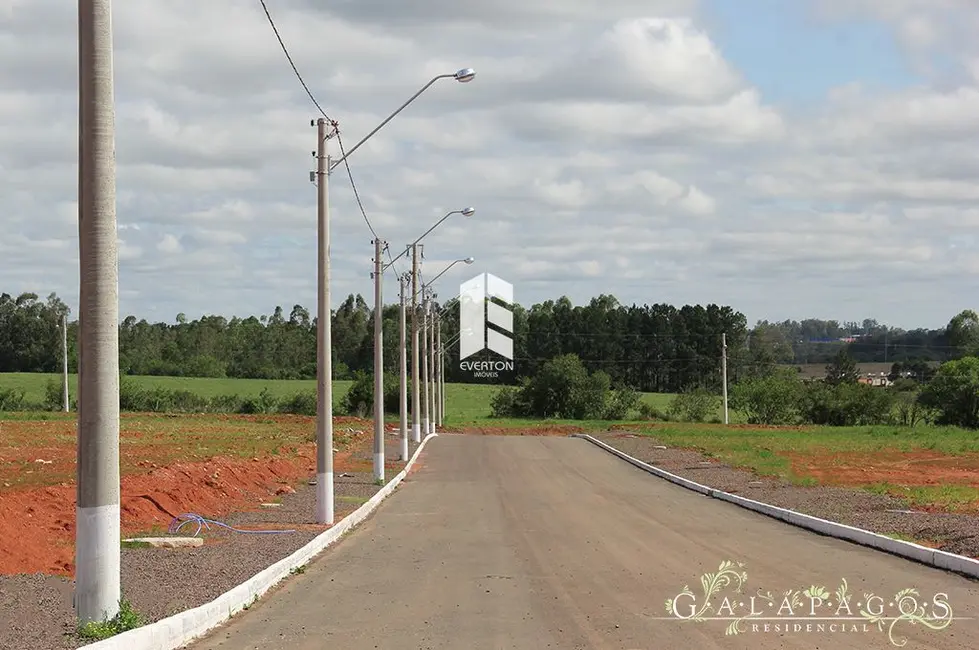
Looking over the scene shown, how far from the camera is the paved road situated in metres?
11.8

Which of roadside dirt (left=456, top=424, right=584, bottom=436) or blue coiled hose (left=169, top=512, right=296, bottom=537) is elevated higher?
blue coiled hose (left=169, top=512, right=296, bottom=537)

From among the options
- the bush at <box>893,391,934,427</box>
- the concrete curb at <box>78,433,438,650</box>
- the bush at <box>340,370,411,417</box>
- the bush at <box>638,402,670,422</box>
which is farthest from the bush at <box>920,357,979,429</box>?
the concrete curb at <box>78,433,438,650</box>

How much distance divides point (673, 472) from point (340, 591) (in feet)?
93.1

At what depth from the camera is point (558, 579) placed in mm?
16234

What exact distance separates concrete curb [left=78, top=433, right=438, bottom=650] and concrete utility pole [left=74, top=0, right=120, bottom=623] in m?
0.51

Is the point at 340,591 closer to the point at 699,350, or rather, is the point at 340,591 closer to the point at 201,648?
the point at 201,648

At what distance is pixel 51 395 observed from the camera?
9369 centimetres

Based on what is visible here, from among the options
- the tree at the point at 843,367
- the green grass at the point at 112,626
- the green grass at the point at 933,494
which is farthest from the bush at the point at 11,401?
the green grass at the point at 112,626

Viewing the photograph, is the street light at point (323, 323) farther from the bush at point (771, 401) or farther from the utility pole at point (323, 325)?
the bush at point (771, 401)

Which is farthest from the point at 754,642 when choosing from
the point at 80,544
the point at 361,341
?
the point at 361,341

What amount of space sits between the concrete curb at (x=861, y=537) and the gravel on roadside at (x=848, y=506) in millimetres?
490

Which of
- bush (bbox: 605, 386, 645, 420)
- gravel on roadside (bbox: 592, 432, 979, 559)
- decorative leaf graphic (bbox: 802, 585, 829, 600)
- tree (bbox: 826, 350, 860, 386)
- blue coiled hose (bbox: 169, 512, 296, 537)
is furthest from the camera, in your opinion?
tree (bbox: 826, 350, 860, 386)

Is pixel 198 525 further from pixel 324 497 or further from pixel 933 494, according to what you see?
pixel 933 494

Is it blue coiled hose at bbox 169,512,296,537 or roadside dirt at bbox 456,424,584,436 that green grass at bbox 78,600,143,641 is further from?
roadside dirt at bbox 456,424,584,436
